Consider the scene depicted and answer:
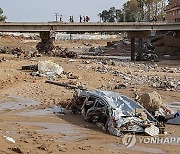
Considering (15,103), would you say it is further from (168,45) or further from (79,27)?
(168,45)

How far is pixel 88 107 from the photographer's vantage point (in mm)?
14570

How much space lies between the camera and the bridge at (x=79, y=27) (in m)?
47.2

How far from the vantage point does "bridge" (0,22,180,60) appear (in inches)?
1858

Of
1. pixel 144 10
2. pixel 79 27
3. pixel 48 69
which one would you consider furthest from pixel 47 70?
pixel 144 10

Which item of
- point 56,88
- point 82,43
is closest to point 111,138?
point 56,88

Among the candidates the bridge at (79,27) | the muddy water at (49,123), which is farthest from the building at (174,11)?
the muddy water at (49,123)

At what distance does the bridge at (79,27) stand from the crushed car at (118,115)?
34385mm

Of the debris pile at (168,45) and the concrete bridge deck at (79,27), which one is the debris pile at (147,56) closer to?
the concrete bridge deck at (79,27)

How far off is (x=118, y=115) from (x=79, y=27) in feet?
128

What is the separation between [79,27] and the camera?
50656 mm

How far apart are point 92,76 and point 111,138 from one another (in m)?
15.3

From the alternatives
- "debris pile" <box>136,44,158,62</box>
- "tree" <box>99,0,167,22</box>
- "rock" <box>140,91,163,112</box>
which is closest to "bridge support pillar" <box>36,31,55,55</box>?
"debris pile" <box>136,44,158,62</box>

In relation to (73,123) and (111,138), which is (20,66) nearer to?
(73,123)

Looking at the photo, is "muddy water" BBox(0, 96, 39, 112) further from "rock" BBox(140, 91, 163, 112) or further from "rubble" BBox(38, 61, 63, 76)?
"rubble" BBox(38, 61, 63, 76)
